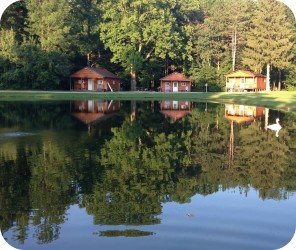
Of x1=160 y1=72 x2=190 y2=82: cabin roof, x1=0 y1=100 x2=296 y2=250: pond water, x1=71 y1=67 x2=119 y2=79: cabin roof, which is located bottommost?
x1=0 y1=100 x2=296 y2=250: pond water

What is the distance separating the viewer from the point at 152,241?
7.68 m

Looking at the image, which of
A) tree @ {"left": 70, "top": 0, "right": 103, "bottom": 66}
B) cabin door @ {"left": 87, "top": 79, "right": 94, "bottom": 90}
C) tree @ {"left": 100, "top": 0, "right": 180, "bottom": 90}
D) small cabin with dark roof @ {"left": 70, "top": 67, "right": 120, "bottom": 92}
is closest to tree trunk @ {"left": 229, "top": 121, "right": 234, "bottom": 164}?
small cabin with dark roof @ {"left": 70, "top": 67, "right": 120, "bottom": 92}

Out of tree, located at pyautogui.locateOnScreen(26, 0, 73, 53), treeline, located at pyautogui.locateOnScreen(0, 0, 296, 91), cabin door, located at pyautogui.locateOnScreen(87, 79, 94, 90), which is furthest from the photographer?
cabin door, located at pyautogui.locateOnScreen(87, 79, 94, 90)

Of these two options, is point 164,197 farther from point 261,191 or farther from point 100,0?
point 100,0

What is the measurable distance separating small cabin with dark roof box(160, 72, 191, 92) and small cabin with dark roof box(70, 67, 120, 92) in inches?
271

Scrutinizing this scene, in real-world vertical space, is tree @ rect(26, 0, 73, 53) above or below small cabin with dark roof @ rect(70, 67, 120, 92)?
above

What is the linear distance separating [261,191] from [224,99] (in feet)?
121

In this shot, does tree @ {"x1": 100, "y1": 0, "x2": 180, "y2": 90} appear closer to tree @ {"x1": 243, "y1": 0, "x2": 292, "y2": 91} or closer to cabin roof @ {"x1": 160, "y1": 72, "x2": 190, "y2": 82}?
cabin roof @ {"x1": 160, "y1": 72, "x2": 190, "y2": 82}

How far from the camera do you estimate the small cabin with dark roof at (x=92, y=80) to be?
2362 inches

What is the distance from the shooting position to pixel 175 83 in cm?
6344

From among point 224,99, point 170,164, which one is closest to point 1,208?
point 170,164

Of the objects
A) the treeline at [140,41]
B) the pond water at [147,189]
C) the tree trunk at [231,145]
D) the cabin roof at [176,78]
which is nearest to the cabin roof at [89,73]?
the treeline at [140,41]

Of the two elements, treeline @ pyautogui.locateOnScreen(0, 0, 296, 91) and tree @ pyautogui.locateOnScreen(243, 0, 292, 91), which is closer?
treeline @ pyautogui.locateOnScreen(0, 0, 296, 91)

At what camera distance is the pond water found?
796 centimetres
